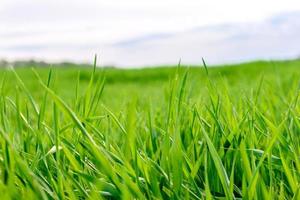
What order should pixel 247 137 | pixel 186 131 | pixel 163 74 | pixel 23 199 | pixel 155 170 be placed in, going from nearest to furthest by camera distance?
pixel 23 199 < pixel 155 170 < pixel 247 137 < pixel 186 131 < pixel 163 74

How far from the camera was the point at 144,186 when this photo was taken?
3.12ft

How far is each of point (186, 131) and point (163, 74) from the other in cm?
1053

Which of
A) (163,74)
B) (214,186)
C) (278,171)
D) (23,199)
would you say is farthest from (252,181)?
(163,74)

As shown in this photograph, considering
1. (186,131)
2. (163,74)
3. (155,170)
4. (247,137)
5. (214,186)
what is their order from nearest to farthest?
1. (155,170)
2. (214,186)
3. (247,137)
4. (186,131)
5. (163,74)

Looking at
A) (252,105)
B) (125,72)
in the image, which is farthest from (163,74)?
(252,105)

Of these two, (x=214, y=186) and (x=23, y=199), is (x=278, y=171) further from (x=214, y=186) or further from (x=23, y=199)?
(x=23, y=199)

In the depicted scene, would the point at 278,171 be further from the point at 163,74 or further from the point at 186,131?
the point at 163,74

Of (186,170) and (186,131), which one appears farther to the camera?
(186,131)

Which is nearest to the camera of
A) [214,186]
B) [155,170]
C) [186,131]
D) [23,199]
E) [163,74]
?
[23,199]

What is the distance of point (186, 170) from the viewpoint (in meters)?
1.01

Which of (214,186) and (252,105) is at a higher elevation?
(252,105)

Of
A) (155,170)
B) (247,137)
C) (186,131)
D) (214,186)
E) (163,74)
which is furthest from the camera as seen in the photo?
(163,74)

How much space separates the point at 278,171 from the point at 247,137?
3.9 inches

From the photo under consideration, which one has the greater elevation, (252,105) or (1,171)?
(252,105)
